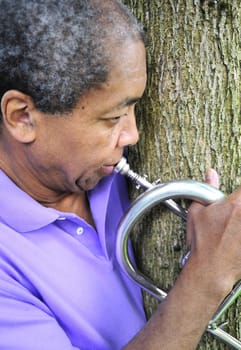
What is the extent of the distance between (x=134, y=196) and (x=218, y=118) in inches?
11.2

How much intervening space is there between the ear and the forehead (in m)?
0.11

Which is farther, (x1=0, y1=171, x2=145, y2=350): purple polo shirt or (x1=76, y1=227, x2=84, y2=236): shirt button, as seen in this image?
(x1=76, y1=227, x2=84, y2=236): shirt button

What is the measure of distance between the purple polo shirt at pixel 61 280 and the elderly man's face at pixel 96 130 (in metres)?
0.11

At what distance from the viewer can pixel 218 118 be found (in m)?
1.10

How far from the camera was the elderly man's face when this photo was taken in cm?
99

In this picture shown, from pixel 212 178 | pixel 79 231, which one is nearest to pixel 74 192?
pixel 79 231

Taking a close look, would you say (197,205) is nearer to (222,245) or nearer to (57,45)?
Answer: (222,245)

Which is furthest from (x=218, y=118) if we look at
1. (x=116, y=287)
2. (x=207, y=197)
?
(x=116, y=287)

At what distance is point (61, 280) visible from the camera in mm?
1118

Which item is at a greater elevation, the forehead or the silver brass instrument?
the forehead

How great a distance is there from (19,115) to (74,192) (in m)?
0.26

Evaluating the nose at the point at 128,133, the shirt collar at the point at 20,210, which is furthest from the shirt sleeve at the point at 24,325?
the nose at the point at 128,133

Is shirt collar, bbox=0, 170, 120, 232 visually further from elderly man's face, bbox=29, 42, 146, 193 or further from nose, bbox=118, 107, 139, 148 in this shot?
nose, bbox=118, 107, 139, 148

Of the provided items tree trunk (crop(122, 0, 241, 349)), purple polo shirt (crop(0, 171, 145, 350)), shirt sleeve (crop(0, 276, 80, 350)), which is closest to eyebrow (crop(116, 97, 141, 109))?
tree trunk (crop(122, 0, 241, 349))
